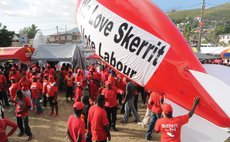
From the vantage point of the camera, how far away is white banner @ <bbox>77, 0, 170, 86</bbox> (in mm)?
5691

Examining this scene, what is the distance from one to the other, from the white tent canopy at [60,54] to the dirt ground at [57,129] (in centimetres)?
518

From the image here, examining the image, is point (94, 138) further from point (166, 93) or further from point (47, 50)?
point (47, 50)

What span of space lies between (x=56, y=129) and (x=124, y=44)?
4.66m

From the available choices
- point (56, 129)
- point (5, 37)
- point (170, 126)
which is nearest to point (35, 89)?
point (56, 129)

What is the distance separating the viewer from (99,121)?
5.68m

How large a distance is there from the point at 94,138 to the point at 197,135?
6.67 feet

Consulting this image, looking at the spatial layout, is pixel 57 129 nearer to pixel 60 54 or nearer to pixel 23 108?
pixel 23 108

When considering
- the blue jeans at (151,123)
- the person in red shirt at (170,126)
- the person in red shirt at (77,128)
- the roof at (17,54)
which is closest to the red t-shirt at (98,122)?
the person in red shirt at (77,128)

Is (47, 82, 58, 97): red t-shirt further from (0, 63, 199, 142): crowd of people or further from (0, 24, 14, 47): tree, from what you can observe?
(0, 24, 14, 47): tree

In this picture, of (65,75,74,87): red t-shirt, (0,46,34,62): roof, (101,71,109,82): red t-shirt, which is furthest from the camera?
(0,46,34,62): roof

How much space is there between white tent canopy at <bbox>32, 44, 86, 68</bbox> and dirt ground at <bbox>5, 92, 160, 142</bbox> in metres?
5.18

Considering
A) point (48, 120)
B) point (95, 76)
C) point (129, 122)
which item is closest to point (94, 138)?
point (129, 122)

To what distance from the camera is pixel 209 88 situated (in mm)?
5359

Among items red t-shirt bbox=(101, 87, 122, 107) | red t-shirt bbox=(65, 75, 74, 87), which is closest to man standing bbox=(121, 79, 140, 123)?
red t-shirt bbox=(101, 87, 122, 107)
